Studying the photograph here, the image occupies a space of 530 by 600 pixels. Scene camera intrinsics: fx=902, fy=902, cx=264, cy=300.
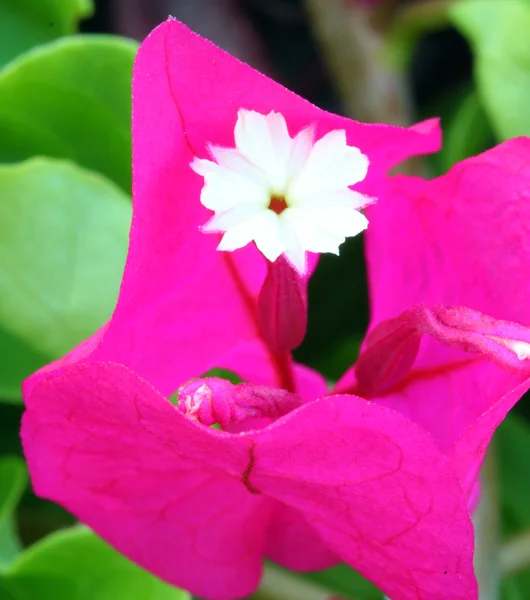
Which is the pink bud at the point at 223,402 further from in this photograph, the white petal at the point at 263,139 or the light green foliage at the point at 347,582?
the light green foliage at the point at 347,582

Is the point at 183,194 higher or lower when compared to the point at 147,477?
higher

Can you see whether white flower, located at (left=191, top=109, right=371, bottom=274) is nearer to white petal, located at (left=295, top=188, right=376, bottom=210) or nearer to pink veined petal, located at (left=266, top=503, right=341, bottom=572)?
white petal, located at (left=295, top=188, right=376, bottom=210)

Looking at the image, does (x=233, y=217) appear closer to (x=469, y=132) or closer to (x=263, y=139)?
(x=263, y=139)

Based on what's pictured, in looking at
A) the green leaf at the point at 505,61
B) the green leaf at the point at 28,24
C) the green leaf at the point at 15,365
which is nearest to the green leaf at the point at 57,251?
the green leaf at the point at 15,365

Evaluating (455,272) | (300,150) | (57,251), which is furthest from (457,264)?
(57,251)

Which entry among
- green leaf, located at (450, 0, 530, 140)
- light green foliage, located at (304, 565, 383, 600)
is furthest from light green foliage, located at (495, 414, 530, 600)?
green leaf, located at (450, 0, 530, 140)

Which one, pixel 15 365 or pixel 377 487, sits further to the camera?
pixel 15 365
